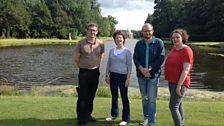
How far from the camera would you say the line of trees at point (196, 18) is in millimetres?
93125

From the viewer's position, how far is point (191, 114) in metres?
9.94

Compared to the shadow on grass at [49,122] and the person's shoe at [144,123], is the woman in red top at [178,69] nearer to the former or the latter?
the person's shoe at [144,123]

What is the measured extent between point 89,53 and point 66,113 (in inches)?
85.2

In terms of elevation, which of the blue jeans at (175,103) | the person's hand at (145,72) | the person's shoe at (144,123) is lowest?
the person's shoe at (144,123)

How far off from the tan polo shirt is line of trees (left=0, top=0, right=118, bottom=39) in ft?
292

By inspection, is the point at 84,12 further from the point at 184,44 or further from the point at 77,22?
the point at 184,44

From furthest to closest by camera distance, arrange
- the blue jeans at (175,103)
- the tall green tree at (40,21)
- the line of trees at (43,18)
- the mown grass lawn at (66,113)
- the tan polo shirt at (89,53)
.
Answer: the tall green tree at (40,21) < the line of trees at (43,18) < the mown grass lawn at (66,113) < the tan polo shirt at (89,53) < the blue jeans at (175,103)

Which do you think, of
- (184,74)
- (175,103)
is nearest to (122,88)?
(175,103)

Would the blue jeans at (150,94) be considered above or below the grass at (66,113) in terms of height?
above

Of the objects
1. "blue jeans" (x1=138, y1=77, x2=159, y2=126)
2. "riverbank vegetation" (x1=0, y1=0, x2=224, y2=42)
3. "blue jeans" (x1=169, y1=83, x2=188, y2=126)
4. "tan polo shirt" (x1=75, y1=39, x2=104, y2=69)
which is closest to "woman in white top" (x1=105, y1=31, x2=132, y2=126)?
"tan polo shirt" (x1=75, y1=39, x2=104, y2=69)

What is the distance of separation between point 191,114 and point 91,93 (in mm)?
2821

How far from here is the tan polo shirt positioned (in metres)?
8.64

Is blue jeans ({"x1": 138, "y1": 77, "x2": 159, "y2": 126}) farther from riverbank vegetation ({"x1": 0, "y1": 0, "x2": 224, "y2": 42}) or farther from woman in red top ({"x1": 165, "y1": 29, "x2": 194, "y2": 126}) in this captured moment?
riverbank vegetation ({"x1": 0, "y1": 0, "x2": 224, "y2": 42})

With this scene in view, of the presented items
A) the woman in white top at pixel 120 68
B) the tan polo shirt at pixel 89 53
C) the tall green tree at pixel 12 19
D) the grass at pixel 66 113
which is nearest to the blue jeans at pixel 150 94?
the woman in white top at pixel 120 68
